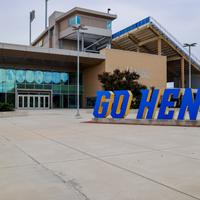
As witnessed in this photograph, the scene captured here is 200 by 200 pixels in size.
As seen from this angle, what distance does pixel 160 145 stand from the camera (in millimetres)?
10117

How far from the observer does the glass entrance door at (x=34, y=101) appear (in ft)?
155

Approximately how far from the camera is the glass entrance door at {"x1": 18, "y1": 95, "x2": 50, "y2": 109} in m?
47.1

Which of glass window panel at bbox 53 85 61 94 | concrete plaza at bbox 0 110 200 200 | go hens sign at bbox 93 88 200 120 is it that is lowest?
concrete plaza at bbox 0 110 200 200

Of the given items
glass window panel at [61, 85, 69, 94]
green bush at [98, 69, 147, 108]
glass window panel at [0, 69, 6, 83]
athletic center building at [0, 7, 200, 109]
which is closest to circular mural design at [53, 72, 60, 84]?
athletic center building at [0, 7, 200, 109]

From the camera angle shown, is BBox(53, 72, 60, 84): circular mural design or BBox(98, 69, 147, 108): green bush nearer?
BBox(98, 69, 147, 108): green bush

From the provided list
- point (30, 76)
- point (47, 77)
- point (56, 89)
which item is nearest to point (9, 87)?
point (30, 76)

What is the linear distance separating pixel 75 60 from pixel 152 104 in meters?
31.3

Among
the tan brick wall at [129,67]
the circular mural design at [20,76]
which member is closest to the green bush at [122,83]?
the tan brick wall at [129,67]

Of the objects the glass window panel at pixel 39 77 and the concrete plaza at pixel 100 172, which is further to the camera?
the glass window panel at pixel 39 77

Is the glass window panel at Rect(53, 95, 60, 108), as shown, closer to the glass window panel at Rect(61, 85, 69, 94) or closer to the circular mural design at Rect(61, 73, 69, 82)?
the glass window panel at Rect(61, 85, 69, 94)

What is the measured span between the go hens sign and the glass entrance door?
28.0m

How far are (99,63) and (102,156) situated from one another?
41.7m

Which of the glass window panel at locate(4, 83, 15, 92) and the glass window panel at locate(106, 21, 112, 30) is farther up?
the glass window panel at locate(106, 21, 112, 30)

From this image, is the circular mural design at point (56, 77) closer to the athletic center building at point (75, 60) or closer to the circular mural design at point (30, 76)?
the athletic center building at point (75, 60)
